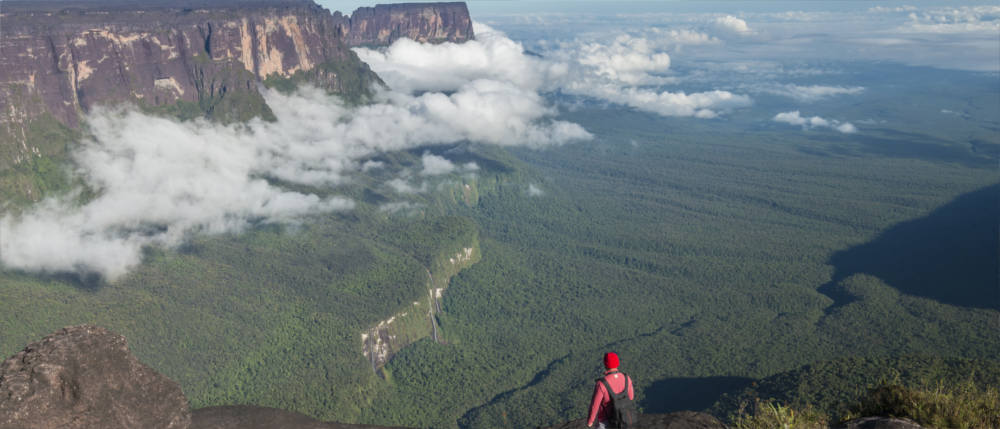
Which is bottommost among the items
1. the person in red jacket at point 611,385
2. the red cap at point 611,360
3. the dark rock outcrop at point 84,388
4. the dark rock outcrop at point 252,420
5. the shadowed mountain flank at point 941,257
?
the shadowed mountain flank at point 941,257

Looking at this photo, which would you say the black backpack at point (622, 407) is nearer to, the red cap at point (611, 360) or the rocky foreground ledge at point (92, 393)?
the red cap at point (611, 360)

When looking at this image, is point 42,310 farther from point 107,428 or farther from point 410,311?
point 107,428

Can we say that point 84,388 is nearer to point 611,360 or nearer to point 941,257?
point 611,360

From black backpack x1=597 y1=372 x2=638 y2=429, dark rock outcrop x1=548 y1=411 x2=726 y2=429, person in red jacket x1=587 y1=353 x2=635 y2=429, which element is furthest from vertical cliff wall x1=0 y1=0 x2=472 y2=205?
black backpack x1=597 y1=372 x2=638 y2=429

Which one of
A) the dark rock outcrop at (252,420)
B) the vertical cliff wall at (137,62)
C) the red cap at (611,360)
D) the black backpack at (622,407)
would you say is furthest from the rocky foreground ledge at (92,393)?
the vertical cliff wall at (137,62)

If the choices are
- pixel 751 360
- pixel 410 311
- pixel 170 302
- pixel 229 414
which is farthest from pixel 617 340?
pixel 229 414

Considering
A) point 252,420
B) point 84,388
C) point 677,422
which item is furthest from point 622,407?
point 252,420

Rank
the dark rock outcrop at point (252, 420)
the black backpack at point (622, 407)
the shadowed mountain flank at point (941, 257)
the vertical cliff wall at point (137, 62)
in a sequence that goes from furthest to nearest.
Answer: the vertical cliff wall at point (137, 62) → the shadowed mountain flank at point (941, 257) → the dark rock outcrop at point (252, 420) → the black backpack at point (622, 407)
